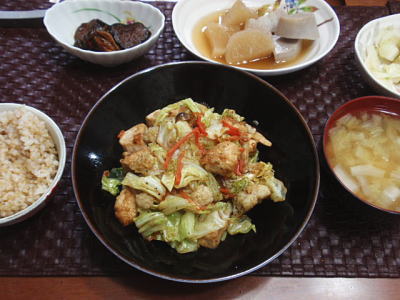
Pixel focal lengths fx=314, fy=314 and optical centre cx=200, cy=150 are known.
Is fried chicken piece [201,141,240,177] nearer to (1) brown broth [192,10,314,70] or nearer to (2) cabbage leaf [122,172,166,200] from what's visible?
(2) cabbage leaf [122,172,166,200]

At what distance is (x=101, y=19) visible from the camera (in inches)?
93.9

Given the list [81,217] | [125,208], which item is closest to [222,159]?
[125,208]

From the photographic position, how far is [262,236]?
1520mm

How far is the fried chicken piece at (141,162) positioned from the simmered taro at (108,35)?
907mm

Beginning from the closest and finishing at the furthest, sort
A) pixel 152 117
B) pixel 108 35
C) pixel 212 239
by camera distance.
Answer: pixel 212 239 < pixel 152 117 < pixel 108 35

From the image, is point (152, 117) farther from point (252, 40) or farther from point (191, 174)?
point (252, 40)

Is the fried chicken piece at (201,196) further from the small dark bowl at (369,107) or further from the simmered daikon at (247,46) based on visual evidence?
the simmered daikon at (247,46)

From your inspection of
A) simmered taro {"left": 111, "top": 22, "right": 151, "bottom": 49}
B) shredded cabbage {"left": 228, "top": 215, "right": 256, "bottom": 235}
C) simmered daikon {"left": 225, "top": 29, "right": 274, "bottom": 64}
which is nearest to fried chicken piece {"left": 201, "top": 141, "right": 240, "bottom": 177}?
shredded cabbage {"left": 228, "top": 215, "right": 256, "bottom": 235}

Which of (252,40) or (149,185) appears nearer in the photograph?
(149,185)

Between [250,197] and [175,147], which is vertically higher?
[175,147]

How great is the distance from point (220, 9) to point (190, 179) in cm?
179

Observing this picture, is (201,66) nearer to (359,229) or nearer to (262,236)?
(262,236)

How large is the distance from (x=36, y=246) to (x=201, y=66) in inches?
51.7

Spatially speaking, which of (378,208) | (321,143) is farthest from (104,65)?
(378,208)
